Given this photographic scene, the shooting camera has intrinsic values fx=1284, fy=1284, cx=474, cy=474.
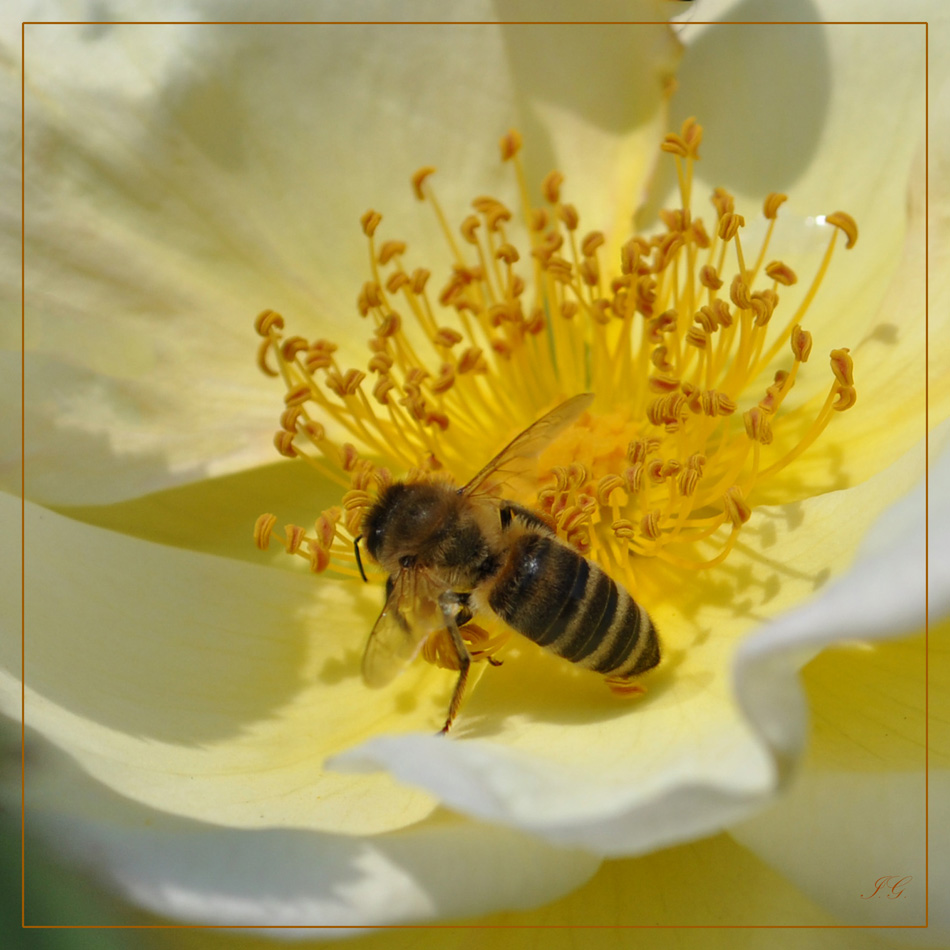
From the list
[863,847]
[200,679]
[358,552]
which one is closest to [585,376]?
[358,552]

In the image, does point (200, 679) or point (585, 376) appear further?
point (585, 376)

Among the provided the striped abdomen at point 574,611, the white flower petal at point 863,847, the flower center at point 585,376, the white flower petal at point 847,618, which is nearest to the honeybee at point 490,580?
the striped abdomen at point 574,611

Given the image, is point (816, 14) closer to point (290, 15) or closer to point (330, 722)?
point (290, 15)

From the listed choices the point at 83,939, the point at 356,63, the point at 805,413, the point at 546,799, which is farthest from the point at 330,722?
the point at 356,63

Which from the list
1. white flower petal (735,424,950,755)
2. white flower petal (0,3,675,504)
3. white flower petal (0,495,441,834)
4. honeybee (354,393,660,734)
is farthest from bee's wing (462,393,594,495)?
white flower petal (735,424,950,755)

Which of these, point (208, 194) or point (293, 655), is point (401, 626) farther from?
point (208, 194)

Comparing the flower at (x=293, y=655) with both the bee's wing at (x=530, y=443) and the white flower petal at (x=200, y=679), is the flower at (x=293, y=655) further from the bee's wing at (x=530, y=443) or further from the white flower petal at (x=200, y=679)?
the bee's wing at (x=530, y=443)

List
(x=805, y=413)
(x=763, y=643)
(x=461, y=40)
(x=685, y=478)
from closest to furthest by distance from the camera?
1. (x=763, y=643)
2. (x=685, y=478)
3. (x=805, y=413)
4. (x=461, y=40)
